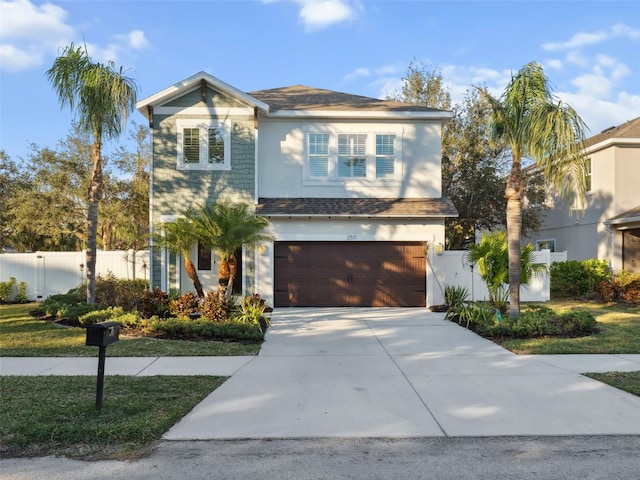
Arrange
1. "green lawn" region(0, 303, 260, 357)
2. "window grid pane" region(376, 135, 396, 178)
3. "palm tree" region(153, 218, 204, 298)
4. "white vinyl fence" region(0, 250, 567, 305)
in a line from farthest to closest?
"white vinyl fence" region(0, 250, 567, 305) < "window grid pane" region(376, 135, 396, 178) < "palm tree" region(153, 218, 204, 298) < "green lawn" region(0, 303, 260, 357)

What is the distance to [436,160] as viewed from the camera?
15609mm

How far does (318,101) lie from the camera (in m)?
16.4

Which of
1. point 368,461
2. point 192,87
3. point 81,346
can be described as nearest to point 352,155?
point 192,87

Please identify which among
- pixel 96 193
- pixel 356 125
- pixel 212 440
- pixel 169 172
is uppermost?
pixel 356 125

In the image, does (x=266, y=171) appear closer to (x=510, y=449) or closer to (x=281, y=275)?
(x=281, y=275)

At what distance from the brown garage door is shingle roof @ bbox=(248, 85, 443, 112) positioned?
15.2 feet

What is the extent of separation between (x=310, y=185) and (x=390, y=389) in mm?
9945

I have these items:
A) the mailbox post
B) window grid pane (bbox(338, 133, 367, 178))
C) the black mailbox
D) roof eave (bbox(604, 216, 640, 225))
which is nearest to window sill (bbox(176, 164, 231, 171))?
window grid pane (bbox(338, 133, 367, 178))

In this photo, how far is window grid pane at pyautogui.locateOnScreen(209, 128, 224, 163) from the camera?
14.7m

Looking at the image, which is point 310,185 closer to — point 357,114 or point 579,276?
point 357,114

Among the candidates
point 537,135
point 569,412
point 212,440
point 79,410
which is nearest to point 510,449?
point 569,412

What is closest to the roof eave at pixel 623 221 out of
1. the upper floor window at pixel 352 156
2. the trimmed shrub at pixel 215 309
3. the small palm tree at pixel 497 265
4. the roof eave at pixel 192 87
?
the small palm tree at pixel 497 265

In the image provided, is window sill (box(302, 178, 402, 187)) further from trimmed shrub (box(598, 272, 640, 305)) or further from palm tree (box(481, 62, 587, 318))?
trimmed shrub (box(598, 272, 640, 305))

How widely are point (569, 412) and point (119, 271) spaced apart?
16.0 metres
